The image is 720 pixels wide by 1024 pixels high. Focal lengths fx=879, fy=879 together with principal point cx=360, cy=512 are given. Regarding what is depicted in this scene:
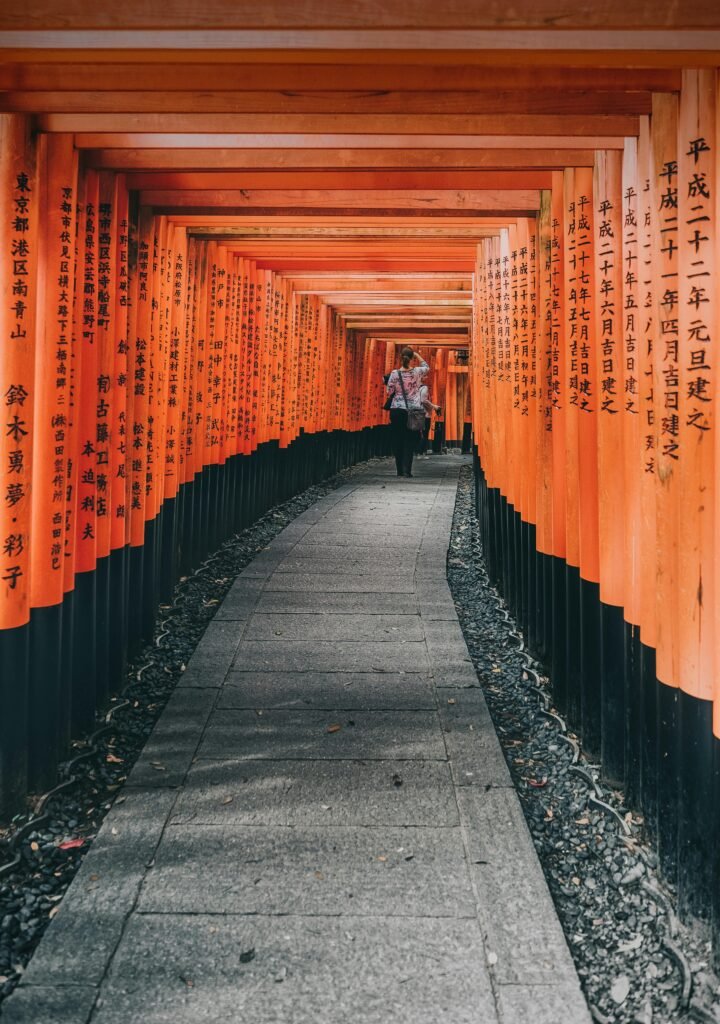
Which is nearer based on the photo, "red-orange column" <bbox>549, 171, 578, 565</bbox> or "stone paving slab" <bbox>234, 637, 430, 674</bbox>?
"red-orange column" <bbox>549, 171, 578, 565</bbox>

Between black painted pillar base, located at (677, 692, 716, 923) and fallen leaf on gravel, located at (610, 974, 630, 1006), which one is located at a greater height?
black painted pillar base, located at (677, 692, 716, 923)

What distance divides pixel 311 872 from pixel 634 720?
139 cm

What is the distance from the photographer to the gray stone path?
2.41m

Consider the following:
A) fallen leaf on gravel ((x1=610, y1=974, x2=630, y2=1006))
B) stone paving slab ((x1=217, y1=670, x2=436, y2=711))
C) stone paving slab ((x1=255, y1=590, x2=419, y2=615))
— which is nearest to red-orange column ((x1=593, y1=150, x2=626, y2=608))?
stone paving slab ((x1=217, y1=670, x2=436, y2=711))

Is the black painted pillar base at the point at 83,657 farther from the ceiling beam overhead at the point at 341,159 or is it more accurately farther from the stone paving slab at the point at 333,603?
the ceiling beam overhead at the point at 341,159

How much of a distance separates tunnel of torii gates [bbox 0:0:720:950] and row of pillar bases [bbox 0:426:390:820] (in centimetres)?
2

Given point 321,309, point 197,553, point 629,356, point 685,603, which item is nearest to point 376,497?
point 321,309

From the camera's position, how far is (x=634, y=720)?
11.4 ft

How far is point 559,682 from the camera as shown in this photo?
4770mm

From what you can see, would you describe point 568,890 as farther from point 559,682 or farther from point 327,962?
point 559,682

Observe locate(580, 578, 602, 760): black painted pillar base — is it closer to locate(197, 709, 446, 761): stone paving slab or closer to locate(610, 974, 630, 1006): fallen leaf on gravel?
locate(197, 709, 446, 761): stone paving slab

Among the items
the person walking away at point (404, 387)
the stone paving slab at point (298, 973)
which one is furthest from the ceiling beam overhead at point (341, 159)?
the person walking away at point (404, 387)

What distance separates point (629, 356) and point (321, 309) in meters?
9.81

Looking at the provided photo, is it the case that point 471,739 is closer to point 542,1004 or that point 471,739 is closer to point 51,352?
point 542,1004
